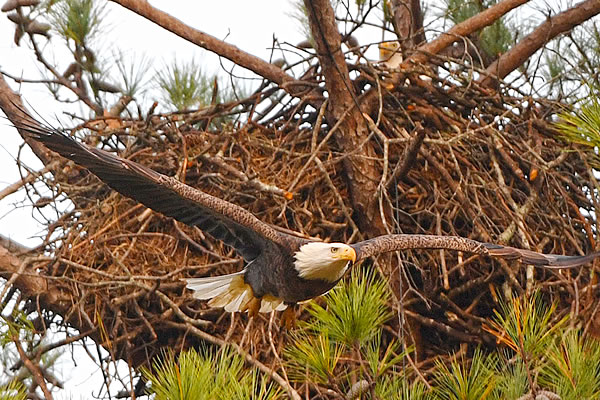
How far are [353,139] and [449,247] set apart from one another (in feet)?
2.39

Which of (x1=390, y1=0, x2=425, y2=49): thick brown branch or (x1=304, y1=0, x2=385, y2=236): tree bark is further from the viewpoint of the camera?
(x1=390, y1=0, x2=425, y2=49): thick brown branch

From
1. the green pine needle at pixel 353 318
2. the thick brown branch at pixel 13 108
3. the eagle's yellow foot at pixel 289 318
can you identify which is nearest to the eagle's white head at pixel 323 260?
the eagle's yellow foot at pixel 289 318

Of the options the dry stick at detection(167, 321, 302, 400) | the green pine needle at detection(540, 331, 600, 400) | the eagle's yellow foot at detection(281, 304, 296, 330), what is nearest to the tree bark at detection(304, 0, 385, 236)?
the eagle's yellow foot at detection(281, 304, 296, 330)

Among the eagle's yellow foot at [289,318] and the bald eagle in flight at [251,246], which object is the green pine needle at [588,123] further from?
the eagle's yellow foot at [289,318]

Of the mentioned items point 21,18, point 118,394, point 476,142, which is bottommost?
point 118,394

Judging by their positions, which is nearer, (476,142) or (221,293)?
(221,293)

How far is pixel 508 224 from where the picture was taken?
166 inches

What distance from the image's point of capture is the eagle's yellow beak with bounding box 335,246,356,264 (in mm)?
3584

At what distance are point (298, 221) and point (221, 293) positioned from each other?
45cm

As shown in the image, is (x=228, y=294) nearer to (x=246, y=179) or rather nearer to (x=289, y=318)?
(x=289, y=318)

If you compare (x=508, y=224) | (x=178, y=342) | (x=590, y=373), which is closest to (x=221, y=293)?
(x=178, y=342)

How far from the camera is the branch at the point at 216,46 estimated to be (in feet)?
14.4

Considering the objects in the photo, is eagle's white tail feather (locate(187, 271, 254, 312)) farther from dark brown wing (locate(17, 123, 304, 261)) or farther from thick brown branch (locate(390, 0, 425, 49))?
thick brown branch (locate(390, 0, 425, 49))

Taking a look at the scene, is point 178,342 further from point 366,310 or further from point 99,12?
point 99,12
